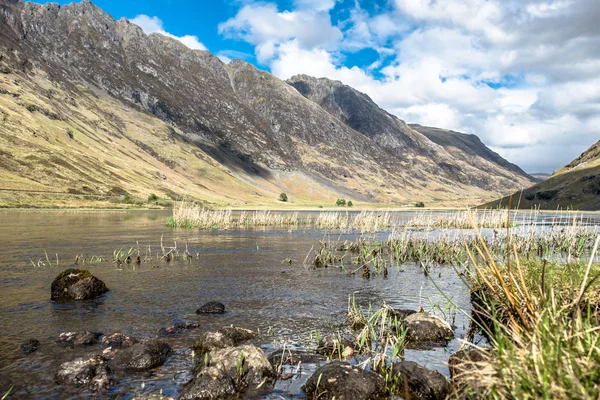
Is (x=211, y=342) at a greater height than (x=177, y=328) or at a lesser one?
greater

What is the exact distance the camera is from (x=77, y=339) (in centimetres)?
1476

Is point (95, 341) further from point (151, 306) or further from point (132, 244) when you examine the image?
point (132, 244)

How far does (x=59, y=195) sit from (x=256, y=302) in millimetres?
112980

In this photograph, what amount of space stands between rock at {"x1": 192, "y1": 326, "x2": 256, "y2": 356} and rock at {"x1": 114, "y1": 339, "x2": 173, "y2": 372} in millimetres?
1156

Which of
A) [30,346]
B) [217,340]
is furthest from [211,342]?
[30,346]

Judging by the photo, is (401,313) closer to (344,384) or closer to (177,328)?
(344,384)

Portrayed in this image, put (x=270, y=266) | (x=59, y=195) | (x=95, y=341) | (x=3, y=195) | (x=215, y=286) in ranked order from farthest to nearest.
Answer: (x=59, y=195) < (x=3, y=195) < (x=270, y=266) < (x=215, y=286) < (x=95, y=341)

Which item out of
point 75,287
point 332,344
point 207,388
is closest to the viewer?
point 207,388

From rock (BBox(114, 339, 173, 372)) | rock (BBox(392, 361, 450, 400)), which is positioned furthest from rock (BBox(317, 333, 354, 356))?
rock (BBox(114, 339, 173, 372))

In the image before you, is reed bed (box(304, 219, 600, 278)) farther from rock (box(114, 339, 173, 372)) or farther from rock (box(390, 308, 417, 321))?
rock (box(114, 339, 173, 372))

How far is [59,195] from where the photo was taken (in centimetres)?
11581

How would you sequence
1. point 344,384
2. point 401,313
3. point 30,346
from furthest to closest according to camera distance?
point 401,313 → point 30,346 → point 344,384

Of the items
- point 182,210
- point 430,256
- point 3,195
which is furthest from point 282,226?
point 3,195

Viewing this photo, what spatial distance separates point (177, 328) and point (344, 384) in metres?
8.17
